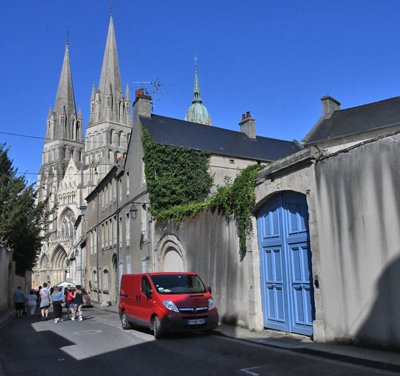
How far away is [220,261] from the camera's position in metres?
12.2

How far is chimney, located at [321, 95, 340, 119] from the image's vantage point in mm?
22484

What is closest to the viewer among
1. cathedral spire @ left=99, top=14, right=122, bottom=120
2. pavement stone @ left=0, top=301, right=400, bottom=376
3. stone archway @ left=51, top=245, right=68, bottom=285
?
pavement stone @ left=0, top=301, right=400, bottom=376

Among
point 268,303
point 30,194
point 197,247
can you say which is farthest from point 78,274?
point 268,303

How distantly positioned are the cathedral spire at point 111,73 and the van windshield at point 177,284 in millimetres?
86024

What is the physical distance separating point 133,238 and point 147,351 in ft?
46.4

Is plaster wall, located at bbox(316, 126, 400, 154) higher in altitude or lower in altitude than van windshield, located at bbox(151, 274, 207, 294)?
higher

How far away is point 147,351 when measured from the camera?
7.81 metres

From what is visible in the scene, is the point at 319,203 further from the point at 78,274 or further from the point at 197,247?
the point at 78,274

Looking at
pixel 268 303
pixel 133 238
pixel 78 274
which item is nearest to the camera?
pixel 268 303

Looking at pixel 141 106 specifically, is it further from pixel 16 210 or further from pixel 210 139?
pixel 16 210

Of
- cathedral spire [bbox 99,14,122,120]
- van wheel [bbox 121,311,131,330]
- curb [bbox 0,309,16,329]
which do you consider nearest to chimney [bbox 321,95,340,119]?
van wheel [bbox 121,311,131,330]

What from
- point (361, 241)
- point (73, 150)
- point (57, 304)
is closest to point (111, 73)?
point (73, 150)

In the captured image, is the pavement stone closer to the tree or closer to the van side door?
the van side door

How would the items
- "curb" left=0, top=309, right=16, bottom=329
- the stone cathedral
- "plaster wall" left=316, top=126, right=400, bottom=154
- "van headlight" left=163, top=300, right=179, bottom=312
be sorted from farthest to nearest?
the stone cathedral, "plaster wall" left=316, top=126, right=400, bottom=154, "curb" left=0, top=309, right=16, bottom=329, "van headlight" left=163, top=300, right=179, bottom=312
